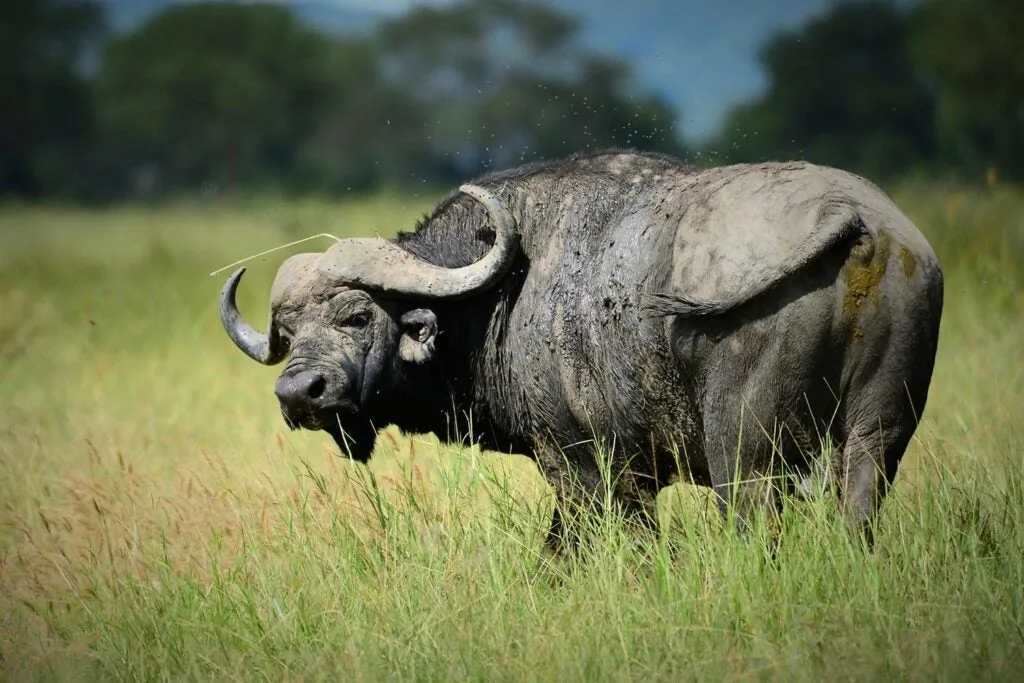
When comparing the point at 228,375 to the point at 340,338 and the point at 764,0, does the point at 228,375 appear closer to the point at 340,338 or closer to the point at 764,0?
the point at 340,338

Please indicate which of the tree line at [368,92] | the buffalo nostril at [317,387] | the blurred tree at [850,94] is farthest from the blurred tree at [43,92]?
the buffalo nostril at [317,387]

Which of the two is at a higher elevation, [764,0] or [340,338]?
[764,0]

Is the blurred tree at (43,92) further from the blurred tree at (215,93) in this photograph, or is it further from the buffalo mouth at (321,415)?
the buffalo mouth at (321,415)

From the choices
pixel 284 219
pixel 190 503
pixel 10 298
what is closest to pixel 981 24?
pixel 284 219

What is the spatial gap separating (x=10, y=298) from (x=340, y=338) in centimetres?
857

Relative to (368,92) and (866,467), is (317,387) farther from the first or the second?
(368,92)

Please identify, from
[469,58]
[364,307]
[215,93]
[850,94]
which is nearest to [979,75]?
[850,94]

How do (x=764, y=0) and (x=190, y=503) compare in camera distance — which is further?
(x=764, y=0)

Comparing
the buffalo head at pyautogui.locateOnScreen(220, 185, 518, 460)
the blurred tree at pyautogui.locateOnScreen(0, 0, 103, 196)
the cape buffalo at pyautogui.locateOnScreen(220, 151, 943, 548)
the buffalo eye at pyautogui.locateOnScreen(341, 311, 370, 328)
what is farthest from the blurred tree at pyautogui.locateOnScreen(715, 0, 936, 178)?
the buffalo eye at pyautogui.locateOnScreen(341, 311, 370, 328)

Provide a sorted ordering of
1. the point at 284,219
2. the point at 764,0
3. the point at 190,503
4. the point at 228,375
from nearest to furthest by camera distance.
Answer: the point at 190,503 < the point at 228,375 < the point at 284,219 < the point at 764,0

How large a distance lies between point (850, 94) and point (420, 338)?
1716 inches

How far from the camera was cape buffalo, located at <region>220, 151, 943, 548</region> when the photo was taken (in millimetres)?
4254

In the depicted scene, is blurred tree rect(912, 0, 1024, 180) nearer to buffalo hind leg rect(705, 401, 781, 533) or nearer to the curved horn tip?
the curved horn tip

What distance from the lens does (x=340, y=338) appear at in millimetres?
5297
